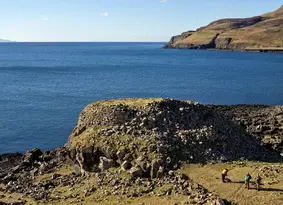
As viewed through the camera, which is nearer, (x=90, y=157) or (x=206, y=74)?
(x=90, y=157)

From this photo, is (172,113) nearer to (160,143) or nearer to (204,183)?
(160,143)

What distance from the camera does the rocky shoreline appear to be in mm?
33719

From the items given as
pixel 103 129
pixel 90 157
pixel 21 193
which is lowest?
pixel 21 193

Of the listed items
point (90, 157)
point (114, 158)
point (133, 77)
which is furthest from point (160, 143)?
point (133, 77)

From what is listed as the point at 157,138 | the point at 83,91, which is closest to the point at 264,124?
the point at 157,138

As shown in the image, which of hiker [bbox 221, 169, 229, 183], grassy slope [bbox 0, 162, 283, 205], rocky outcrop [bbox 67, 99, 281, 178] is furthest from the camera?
rocky outcrop [bbox 67, 99, 281, 178]

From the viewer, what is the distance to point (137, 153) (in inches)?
1444

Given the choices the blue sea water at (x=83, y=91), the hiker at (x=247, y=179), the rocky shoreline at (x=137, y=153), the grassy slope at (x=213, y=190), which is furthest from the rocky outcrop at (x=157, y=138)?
the blue sea water at (x=83, y=91)

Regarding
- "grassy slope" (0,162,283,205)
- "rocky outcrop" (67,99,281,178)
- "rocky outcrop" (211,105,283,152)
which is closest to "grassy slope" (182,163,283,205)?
"grassy slope" (0,162,283,205)

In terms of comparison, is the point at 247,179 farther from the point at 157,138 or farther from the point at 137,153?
the point at 137,153

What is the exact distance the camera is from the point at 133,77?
149500 millimetres

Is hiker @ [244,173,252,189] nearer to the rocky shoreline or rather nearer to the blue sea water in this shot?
the rocky shoreline

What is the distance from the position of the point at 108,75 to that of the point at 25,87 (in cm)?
4323

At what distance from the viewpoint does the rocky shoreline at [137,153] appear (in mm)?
33719
